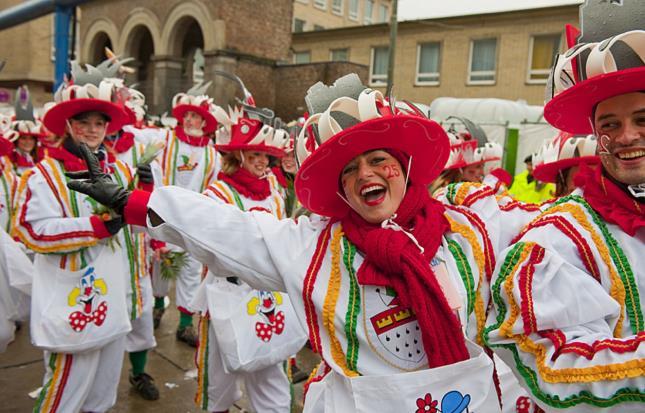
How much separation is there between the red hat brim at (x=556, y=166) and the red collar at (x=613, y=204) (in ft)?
5.55

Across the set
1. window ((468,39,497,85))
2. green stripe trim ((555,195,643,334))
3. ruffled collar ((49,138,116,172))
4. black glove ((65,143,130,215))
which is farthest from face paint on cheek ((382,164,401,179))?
window ((468,39,497,85))

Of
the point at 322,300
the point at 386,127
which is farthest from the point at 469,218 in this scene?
the point at 322,300

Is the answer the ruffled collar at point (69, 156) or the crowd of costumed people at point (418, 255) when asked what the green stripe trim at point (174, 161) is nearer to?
the ruffled collar at point (69, 156)

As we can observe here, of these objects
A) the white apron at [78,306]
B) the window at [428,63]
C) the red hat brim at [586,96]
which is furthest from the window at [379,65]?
the red hat brim at [586,96]

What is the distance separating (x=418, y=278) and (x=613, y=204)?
0.65m

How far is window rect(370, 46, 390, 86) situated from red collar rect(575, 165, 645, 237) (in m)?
25.2

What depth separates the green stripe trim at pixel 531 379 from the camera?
4.62ft

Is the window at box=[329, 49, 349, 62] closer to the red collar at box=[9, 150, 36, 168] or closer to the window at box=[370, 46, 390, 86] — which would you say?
the window at box=[370, 46, 390, 86]

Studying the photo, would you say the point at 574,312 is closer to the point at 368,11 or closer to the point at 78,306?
the point at 78,306

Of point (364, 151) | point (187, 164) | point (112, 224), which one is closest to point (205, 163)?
point (187, 164)

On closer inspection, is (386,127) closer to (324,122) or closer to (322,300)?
(324,122)

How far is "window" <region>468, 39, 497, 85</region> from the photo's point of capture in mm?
23219

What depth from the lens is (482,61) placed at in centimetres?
2358

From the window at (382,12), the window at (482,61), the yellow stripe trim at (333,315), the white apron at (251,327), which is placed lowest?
the white apron at (251,327)
